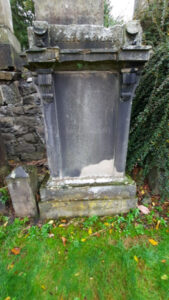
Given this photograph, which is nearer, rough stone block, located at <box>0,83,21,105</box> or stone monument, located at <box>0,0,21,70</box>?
stone monument, located at <box>0,0,21,70</box>

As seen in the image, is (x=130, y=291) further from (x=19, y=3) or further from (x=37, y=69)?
(x=19, y=3)

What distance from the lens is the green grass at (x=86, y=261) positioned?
57.7 inches

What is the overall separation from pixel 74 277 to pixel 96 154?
1419mm

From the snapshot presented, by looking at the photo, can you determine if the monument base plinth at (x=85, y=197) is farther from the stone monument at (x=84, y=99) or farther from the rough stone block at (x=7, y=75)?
the rough stone block at (x=7, y=75)

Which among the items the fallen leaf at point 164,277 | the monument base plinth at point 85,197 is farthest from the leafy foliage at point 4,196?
the fallen leaf at point 164,277

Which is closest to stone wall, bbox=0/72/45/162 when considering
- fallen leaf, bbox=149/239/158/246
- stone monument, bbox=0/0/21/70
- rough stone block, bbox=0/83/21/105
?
rough stone block, bbox=0/83/21/105

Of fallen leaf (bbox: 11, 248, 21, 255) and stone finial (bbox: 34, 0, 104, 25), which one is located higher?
stone finial (bbox: 34, 0, 104, 25)

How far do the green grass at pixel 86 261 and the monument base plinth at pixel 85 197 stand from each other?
14cm

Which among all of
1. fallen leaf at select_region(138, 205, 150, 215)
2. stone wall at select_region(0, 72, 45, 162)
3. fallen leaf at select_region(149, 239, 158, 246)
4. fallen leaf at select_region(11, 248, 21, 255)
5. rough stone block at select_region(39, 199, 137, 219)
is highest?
stone wall at select_region(0, 72, 45, 162)

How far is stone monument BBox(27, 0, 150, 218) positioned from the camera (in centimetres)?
144

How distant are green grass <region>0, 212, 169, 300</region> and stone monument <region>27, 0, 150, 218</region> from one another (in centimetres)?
27

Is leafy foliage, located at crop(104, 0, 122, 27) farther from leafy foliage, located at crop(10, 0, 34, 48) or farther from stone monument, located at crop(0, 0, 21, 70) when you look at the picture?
leafy foliage, located at crop(10, 0, 34, 48)

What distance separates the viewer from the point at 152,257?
172cm

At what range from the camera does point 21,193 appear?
6.70 feet
